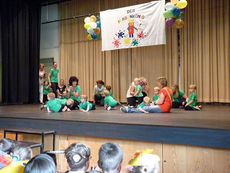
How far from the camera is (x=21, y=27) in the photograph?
9.09 metres

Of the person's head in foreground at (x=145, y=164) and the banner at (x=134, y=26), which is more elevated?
the banner at (x=134, y=26)

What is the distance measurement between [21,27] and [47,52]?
5.71ft

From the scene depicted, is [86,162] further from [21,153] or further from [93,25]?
[93,25]

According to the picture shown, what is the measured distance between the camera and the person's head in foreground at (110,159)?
52.2 inches

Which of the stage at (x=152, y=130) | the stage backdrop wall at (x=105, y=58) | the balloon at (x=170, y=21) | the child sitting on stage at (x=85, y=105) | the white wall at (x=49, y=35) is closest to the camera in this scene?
the stage at (x=152, y=130)

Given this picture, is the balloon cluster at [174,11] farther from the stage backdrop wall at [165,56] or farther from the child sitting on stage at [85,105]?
the child sitting on stage at [85,105]

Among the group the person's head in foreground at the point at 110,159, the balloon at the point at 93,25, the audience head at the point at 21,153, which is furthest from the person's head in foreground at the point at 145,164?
the balloon at the point at 93,25

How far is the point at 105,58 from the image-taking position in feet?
30.8

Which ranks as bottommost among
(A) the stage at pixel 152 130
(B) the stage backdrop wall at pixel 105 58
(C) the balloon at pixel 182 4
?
(A) the stage at pixel 152 130

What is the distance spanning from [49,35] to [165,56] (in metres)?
5.06

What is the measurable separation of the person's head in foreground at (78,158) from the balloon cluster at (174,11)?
5495 mm

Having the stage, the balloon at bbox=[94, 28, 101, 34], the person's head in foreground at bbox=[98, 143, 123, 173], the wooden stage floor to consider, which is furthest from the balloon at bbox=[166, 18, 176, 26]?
the person's head in foreground at bbox=[98, 143, 123, 173]

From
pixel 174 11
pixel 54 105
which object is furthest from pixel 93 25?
pixel 54 105

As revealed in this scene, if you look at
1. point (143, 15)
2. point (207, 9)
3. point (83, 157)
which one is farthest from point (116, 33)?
point (83, 157)
